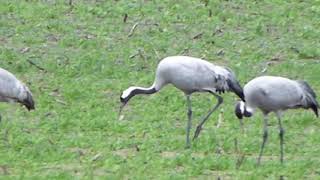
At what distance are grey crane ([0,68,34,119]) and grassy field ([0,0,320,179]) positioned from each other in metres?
0.26

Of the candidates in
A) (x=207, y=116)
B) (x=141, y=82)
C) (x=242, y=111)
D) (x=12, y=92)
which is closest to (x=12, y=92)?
(x=12, y=92)

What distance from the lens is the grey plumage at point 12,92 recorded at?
11789 mm

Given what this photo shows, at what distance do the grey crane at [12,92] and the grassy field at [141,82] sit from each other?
26 centimetres

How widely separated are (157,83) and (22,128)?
1.40 m

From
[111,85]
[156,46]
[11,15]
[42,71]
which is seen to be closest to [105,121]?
[111,85]

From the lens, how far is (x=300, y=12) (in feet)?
58.5

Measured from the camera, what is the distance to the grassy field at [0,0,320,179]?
10.5 meters

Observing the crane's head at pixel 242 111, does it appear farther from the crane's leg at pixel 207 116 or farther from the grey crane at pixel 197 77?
the crane's leg at pixel 207 116

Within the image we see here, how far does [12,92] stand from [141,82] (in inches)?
103

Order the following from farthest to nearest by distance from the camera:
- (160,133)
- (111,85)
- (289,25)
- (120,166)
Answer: (289,25) < (111,85) < (160,133) < (120,166)

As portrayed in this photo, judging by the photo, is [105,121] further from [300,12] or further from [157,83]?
[300,12]

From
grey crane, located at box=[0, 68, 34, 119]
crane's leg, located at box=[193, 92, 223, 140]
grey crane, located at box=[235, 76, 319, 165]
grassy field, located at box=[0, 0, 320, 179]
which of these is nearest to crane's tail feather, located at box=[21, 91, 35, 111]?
grey crane, located at box=[0, 68, 34, 119]

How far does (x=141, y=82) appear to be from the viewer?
14125mm

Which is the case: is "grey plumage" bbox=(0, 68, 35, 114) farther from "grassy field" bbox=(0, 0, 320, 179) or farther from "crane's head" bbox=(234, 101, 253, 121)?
"crane's head" bbox=(234, 101, 253, 121)
